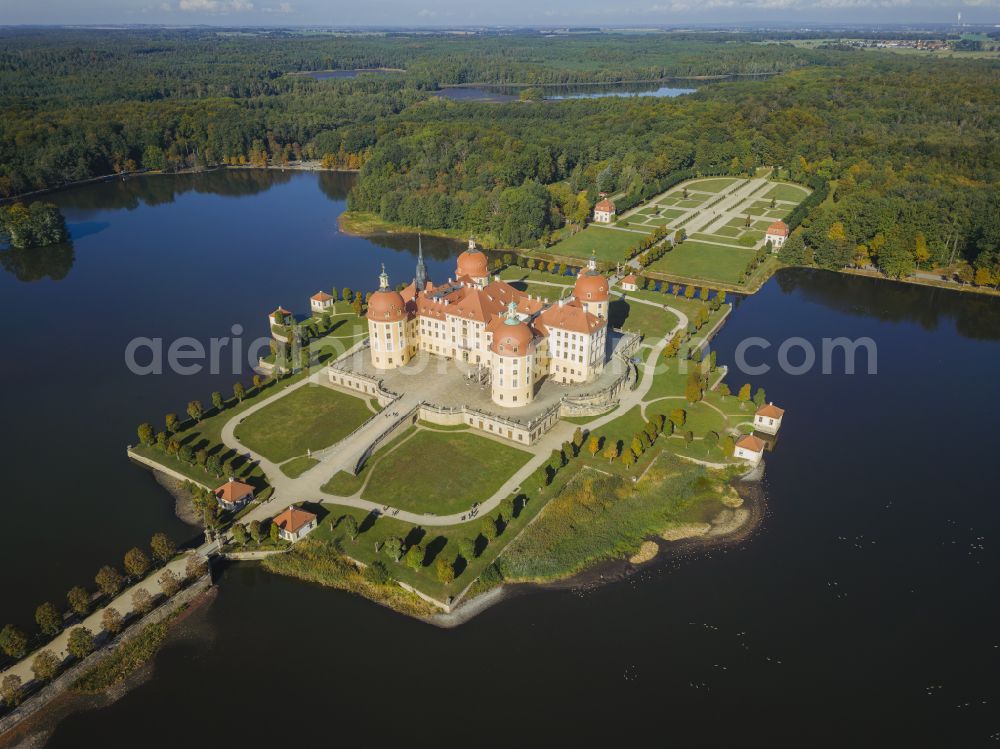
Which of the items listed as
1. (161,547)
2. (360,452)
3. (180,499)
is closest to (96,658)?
(161,547)

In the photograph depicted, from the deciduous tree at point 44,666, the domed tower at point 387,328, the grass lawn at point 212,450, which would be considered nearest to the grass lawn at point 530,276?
the domed tower at point 387,328

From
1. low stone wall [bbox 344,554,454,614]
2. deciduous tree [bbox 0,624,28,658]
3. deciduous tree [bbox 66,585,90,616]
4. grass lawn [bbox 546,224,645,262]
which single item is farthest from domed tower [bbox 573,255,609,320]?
deciduous tree [bbox 0,624,28,658]

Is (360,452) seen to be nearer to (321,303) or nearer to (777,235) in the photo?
(321,303)

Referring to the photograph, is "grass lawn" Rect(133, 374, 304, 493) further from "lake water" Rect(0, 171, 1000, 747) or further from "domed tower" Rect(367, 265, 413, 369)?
"domed tower" Rect(367, 265, 413, 369)

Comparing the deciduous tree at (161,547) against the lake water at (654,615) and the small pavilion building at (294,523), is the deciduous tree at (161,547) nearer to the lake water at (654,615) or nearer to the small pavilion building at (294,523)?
the lake water at (654,615)

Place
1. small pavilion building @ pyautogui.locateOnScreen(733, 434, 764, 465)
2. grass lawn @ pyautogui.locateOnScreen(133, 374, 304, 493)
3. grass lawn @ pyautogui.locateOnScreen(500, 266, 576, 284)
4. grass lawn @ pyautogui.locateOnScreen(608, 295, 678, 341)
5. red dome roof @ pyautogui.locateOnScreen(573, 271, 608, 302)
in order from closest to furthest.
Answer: grass lawn @ pyautogui.locateOnScreen(133, 374, 304, 493) < small pavilion building @ pyautogui.locateOnScreen(733, 434, 764, 465) < red dome roof @ pyautogui.locateOnScreen(573, 271, 608, 302) < grass lawn @ pyautogui.locateOnScreen(608, 295, 678, 341) < grass lawn @ pyautogui.locateOnScreen(500, 266, 576, 284)
